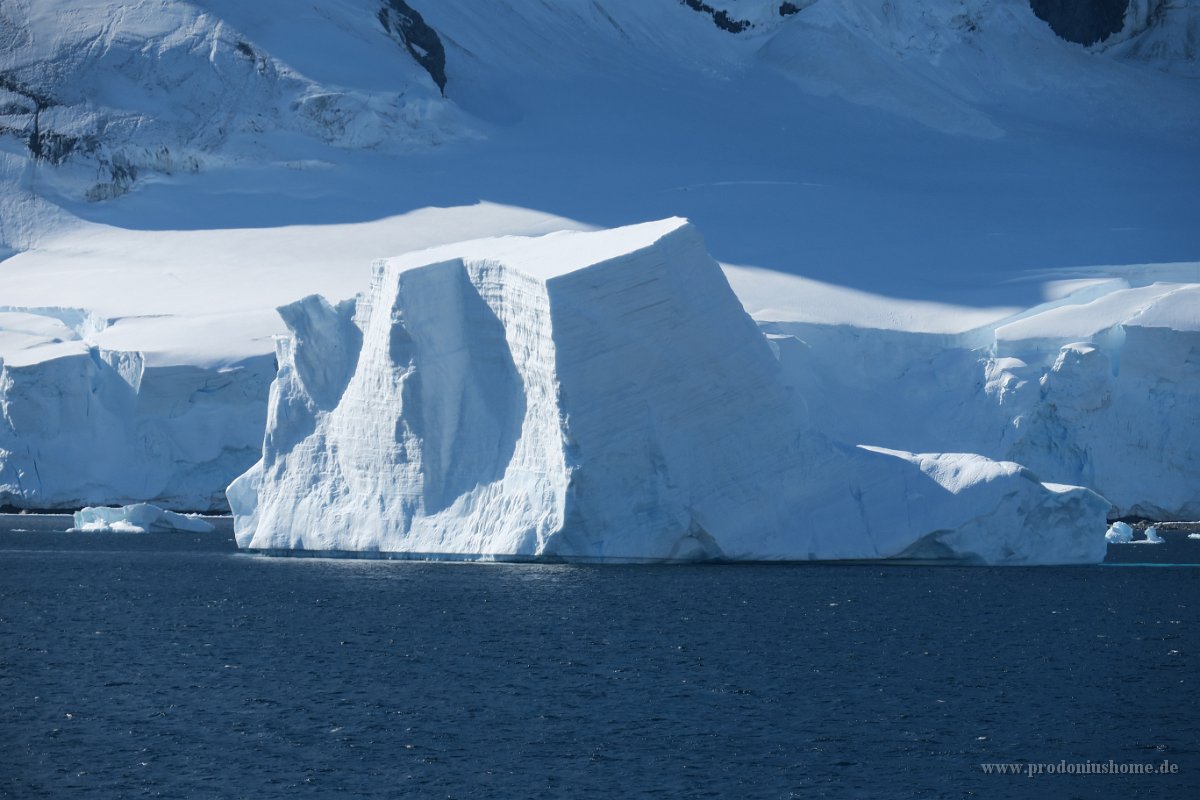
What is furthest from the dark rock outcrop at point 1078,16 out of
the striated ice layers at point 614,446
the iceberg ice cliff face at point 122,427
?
the striated ice layers at point 614,446

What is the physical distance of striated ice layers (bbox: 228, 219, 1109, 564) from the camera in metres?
23.8

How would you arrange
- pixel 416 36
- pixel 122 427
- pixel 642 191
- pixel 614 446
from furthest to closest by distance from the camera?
pixel 416 36, pixel 642 191, pixel 122 427, pixel 614 446

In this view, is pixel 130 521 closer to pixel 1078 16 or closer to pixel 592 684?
pixel 592 684

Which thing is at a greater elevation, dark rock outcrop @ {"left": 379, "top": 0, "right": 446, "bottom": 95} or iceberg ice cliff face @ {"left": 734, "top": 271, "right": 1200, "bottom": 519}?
dark rock outcrop @ {"left": 379, "top": 0, "right": 446, "bottom": 95}

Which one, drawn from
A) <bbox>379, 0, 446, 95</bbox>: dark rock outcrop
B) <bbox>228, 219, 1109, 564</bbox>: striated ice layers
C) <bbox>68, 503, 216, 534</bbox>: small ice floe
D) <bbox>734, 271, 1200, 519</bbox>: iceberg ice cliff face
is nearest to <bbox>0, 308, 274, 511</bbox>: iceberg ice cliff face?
<bbox>68, 503, 216, 534</bbox>: small ice floe

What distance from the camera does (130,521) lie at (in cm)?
3459

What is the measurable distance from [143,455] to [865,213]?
23.1 m

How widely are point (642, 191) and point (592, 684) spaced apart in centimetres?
3747

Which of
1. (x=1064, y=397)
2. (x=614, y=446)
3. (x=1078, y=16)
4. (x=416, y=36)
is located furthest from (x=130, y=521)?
(x=1078, y=16)

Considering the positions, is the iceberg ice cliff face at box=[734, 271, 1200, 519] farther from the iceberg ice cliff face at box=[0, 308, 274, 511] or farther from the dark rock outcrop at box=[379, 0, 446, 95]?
the dark rock outcrop at box=[379, 0, 446, 95]

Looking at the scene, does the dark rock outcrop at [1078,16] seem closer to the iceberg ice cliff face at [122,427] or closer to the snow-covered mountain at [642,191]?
the snow-covered mountain at [642,191]

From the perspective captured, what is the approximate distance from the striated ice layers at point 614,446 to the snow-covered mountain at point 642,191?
759 centimetres

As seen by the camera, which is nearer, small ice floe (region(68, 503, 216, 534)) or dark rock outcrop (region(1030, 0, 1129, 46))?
small ice floe (region(68, 503, 216, 534))

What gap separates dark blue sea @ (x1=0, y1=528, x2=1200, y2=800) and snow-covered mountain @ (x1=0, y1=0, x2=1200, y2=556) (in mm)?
10859
